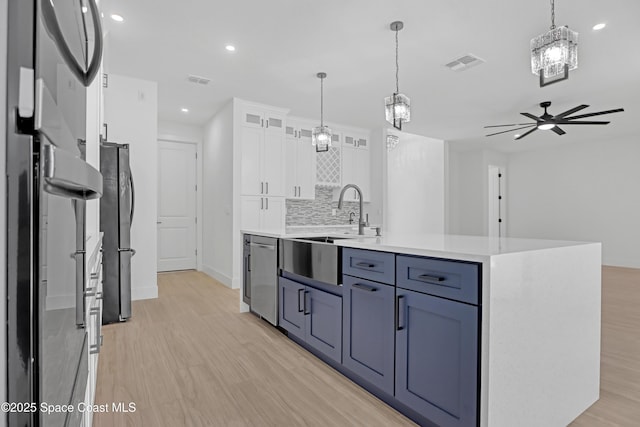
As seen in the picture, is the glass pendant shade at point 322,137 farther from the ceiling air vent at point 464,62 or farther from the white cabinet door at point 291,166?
the white cabinet door at point 291,166

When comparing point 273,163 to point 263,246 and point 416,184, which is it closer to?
point 263,246

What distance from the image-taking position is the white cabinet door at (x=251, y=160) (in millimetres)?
5263

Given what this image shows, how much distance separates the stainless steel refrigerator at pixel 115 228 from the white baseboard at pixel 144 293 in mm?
928

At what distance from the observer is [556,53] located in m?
2.21

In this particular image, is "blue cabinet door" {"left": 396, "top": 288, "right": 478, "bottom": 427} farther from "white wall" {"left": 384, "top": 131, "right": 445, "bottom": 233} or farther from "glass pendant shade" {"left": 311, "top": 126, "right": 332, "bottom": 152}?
"white wall" {"left": 384, "top": 131, "right": 445, "bottom": 233}

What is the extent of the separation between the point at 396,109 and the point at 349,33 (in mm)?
948

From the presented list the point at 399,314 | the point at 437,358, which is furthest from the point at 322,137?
the point at 437,358

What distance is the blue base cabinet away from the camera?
89.4 inches

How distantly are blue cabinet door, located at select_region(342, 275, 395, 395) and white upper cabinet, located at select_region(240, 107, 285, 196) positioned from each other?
348cm

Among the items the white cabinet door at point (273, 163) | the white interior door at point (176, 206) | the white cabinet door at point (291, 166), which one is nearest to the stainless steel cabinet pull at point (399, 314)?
the white cabinet door at point (273, 163)

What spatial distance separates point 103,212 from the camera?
130 inches

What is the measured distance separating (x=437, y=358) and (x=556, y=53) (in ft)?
6.58

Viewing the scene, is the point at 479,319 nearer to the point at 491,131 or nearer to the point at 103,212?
the point at 103,212

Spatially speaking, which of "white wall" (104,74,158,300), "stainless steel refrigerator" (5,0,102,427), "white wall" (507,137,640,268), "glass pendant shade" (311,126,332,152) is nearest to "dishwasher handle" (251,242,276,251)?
"glass pendant shade" (311,126,332,152)
